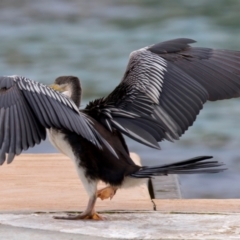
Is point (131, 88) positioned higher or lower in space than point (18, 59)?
higher

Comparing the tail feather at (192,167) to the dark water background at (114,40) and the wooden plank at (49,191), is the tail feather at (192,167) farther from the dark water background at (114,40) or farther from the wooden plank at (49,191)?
the dark water background at (114,40)

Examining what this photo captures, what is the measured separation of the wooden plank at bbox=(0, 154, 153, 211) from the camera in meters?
5.54

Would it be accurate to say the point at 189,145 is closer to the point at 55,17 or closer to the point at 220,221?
the point at 220,221

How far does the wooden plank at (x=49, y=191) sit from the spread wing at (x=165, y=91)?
1.52 ft

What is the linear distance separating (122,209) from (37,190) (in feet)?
2.24

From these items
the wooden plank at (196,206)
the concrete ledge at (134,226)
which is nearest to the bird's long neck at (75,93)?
the concrete ledge at (134,226)

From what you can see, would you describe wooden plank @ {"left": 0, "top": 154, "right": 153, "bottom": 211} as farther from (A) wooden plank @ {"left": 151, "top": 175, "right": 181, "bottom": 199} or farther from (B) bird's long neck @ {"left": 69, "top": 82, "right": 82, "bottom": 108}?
(B) bird's long neck @ {"left": 69, "top": 82, "right": 82, "bottom": 108}

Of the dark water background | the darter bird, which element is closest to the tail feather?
the darter bird

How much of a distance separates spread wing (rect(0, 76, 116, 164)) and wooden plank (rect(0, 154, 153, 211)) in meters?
0.79

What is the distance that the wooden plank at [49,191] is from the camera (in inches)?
218

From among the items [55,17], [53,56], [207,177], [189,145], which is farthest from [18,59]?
[207,177]

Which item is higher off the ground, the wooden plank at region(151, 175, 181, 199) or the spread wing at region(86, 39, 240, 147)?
the spread wing at region(86, 39, 240, 147)

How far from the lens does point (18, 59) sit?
1333 cm

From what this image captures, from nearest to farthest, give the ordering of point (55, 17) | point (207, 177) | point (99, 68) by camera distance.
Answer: point (207, 177) → point (99, 68) → point (55, 17)
